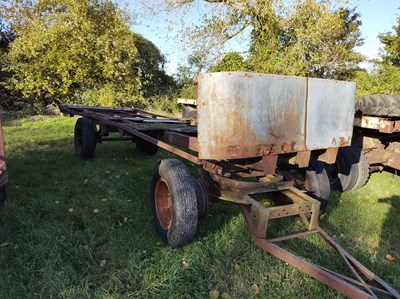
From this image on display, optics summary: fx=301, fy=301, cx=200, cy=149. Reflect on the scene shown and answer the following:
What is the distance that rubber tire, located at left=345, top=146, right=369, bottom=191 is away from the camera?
14.7 ft

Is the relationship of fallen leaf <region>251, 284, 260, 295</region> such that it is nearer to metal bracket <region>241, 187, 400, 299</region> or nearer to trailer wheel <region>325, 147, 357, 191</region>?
metal bracket <region>241, 187, 400, 299</region>

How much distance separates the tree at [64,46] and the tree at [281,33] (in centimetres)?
291

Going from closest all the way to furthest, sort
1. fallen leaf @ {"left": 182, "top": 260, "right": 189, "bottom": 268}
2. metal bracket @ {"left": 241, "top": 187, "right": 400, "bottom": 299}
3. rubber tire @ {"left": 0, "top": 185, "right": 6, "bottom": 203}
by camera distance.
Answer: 1. metal bracket @ {"left": 241, "top": 187, "right": 400, "bottom": 299}
2. fallen leaf @ {"left": 182, "top": 260, "right": 189, "bottom": 268}
3. rubber tire @ {"left": 0, "top": 185, "right": 6, "bottom": 203}

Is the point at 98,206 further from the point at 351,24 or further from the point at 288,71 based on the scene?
the point at 351,24

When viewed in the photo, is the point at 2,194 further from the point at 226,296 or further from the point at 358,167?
the point at 358,167

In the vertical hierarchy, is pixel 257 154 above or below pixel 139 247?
above

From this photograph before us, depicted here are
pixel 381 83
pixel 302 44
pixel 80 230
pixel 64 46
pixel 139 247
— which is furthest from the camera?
pixel 302 44

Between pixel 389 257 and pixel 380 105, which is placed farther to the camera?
pixel 380 105

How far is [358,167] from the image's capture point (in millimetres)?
4484

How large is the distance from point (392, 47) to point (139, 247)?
1498cm

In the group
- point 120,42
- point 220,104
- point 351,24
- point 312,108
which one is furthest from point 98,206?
point 351,24

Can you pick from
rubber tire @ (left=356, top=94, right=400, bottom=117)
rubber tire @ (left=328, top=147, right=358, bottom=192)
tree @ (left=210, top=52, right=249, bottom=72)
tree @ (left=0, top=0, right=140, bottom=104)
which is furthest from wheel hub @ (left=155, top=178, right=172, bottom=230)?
tree @ (left=210, top=52, right=249, bottom=72)

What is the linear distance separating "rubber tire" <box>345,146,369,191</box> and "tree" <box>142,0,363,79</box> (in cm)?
909

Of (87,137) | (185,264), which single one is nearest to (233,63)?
(87,137)
